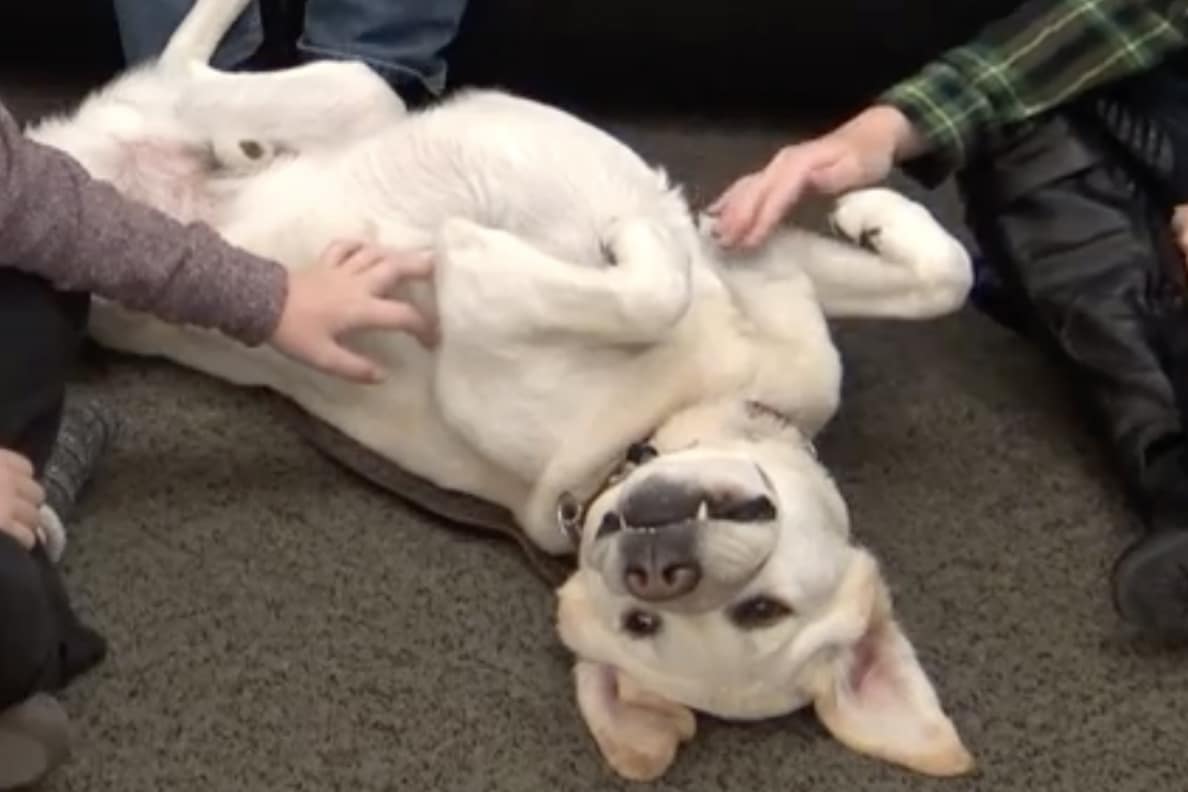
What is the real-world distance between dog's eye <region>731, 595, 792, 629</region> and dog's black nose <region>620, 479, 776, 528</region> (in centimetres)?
5

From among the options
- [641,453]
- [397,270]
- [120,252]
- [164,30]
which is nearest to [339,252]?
[397,270]

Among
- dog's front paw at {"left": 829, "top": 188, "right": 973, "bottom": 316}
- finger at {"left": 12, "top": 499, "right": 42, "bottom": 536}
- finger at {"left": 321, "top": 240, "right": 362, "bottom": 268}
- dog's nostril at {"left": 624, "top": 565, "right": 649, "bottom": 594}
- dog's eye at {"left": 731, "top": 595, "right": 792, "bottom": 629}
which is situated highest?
dog's front paw at {"left": 829, "top": 188, "right": 973, "bottom": 316}

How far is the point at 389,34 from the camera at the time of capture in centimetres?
204

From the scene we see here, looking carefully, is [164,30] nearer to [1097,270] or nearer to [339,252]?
[339,252]

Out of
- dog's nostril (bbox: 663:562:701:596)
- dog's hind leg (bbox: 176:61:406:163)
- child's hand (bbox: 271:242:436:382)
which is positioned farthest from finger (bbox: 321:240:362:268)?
dog's nostril (bbox: 663:562:701:596)

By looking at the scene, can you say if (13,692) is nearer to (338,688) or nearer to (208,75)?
(338,688)

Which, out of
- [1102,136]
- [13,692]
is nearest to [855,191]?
[1102,136]

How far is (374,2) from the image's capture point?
6.59 feet

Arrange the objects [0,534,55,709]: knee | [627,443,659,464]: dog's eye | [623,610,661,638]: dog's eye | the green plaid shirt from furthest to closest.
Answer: the green plaid shirt → [627,443,659,464]: dog's eye → [623,610,661,638]: dog's eye → [0,534,55,709]: knee

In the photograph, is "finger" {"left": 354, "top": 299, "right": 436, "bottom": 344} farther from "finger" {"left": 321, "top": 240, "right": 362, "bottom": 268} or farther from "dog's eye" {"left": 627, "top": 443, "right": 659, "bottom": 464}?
"dog's eye" {"left": 627, "top": 443, "right": 659, "bottom": 464}

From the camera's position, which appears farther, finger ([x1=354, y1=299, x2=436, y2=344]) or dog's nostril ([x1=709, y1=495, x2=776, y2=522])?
finger ([x1=354, y1=299, x2=436, y2=344])

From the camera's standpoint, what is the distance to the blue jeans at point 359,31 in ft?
6.59

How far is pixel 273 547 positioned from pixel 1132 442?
668mm

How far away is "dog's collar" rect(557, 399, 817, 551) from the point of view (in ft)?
4.96
